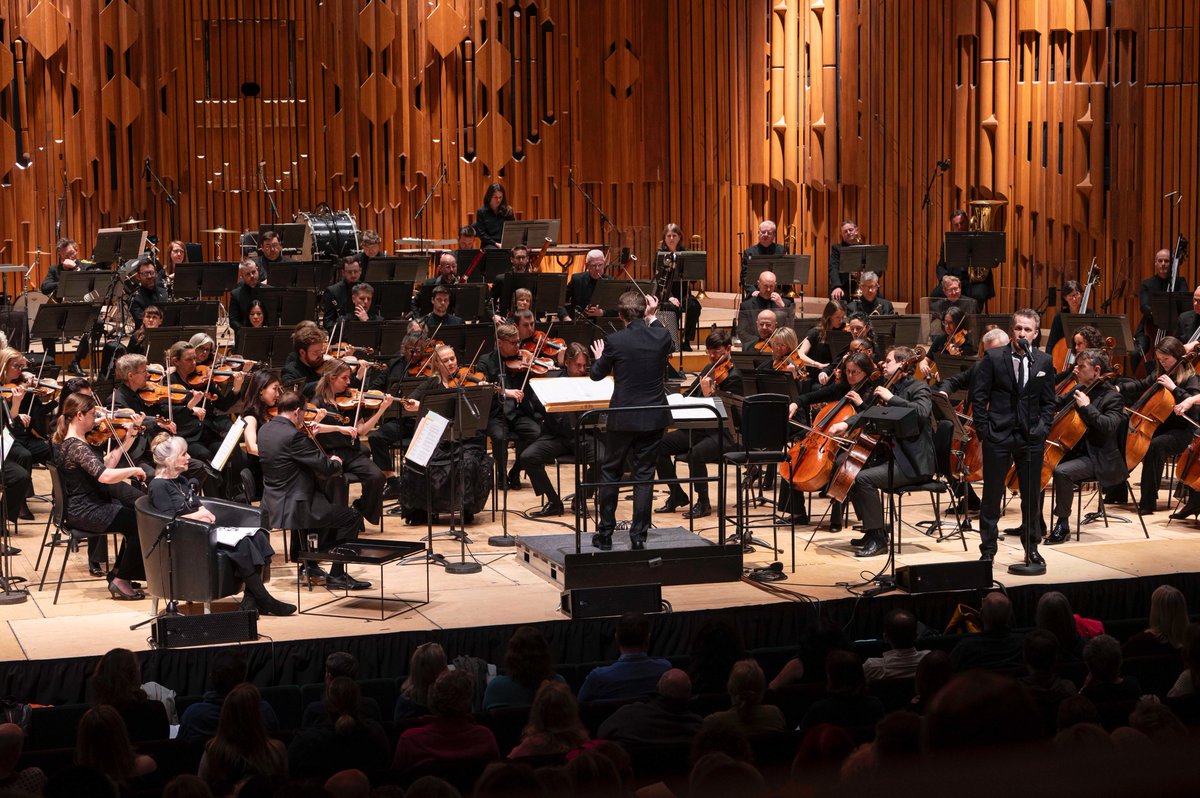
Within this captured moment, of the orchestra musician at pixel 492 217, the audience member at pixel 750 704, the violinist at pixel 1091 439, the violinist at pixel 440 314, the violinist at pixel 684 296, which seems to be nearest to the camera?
the audience member at pixel 750 704

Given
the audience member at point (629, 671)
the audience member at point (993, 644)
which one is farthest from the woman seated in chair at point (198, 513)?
the audience member at point (993, 644)

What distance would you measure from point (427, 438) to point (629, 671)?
250 centimetres

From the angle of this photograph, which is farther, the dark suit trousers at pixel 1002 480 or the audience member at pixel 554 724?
the dark suit trousers at pixel 1002 480

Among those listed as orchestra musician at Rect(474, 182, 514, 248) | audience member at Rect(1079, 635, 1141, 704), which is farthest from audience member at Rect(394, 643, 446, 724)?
orchestra musician at Rect(474, 182, 514, 248)

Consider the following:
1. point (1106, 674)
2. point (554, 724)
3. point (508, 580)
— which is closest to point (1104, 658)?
point (1106, 674)

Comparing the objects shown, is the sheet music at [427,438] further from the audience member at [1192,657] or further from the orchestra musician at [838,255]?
the orchestra musician at [838,255]

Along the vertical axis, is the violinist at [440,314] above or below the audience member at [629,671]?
above

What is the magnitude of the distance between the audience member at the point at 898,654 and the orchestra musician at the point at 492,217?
955 centimetres

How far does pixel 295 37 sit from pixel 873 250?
8.04 meters

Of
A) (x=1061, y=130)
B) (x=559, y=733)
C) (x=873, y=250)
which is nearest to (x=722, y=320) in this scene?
(x=873, y=250)

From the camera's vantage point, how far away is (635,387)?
7.21 meters

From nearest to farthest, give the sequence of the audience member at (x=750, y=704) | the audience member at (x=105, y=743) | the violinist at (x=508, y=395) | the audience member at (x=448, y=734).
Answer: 1. the audience member at (x=105, y=743)
2. the audience member at (x=448, y=734)
3. the audience member at (x=750, y=704)
4. the violinist at (x=508, y=395)

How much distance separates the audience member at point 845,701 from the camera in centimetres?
439

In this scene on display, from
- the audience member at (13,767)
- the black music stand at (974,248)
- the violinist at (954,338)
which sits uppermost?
the black music stand at (974,248)
